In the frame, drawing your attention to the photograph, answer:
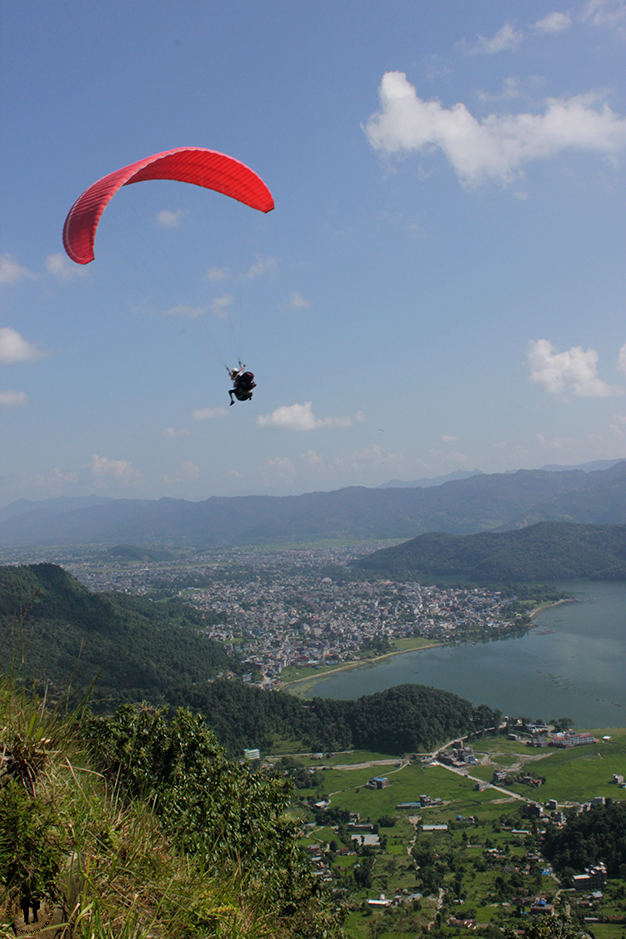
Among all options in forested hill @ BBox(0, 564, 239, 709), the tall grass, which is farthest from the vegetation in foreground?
forested hill @ BBox(0, 564, 239, 709)

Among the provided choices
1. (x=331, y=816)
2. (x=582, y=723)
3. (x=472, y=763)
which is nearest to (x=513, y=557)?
(x=582, y=723)

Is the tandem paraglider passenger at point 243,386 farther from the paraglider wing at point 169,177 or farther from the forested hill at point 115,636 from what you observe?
the forested hill at point 115,636

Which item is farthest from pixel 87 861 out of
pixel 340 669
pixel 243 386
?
pixel 340 669

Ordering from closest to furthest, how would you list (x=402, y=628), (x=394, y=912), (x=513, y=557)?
(x=394, y=912), (x=402, y=628), (x=513, y=557)

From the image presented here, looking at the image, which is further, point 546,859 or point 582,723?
point 582,723

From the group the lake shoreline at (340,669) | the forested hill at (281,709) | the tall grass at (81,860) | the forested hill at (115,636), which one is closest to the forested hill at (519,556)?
the lake shoreline at (340,669)

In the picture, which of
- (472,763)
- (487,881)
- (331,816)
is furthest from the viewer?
(472,763)

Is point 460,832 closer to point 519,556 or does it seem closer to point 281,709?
point 281,709

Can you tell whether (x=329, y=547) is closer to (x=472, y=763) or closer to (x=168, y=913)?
(x=472, y=763)
